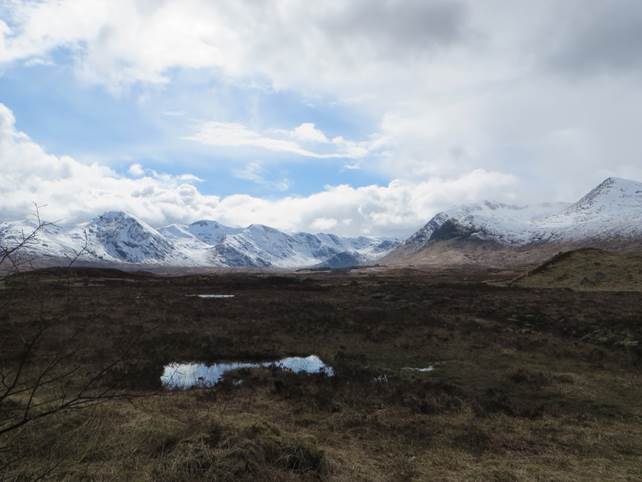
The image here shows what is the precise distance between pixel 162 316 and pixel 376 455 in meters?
29.1

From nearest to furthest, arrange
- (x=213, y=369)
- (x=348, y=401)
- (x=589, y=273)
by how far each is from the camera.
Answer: (x=348, y=401) → (x=213, y=369) → (x=589, y=273)

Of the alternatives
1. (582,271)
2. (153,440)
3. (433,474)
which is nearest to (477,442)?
(433,474)

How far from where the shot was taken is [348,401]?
1550cm

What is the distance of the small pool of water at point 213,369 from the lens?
18719mm

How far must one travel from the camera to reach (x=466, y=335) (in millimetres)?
28562

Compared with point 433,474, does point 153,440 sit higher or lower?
higher

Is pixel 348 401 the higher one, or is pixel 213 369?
pixel 348 401

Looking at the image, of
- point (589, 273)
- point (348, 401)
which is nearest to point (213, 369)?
point (348, 401)

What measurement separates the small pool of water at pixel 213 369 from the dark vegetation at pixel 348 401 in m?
0.65

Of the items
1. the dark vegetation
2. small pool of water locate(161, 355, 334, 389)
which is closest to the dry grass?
the dark vegetation

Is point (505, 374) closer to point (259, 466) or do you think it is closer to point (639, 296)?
point (259, 466)

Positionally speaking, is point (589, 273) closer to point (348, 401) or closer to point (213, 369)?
point (213, 369)

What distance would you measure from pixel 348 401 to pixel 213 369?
878 centimetres

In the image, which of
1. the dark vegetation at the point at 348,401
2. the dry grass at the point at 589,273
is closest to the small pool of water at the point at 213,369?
the dark vegetation at the point at 348,401
